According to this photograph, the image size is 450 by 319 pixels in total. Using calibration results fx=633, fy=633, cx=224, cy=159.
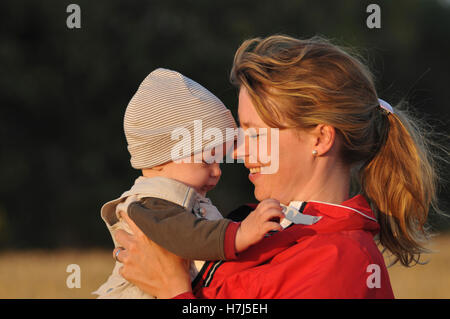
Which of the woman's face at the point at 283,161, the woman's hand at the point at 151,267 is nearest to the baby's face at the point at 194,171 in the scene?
the woman's face at the point at 283,161

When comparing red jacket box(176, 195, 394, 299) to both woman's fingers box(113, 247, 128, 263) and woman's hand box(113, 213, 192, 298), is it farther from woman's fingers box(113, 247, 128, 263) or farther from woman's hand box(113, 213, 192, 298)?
woman's fingers box(113, 247, 128, 263)

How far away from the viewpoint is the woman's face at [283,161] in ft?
9.41

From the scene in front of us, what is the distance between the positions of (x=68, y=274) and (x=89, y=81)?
7.67m

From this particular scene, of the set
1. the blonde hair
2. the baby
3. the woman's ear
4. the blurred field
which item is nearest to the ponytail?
the blonde hair

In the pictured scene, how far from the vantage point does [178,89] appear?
298 cm

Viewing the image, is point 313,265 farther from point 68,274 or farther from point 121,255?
point 68,274

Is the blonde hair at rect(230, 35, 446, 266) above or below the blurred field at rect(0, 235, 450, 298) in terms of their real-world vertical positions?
above

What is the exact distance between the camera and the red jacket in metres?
2.40

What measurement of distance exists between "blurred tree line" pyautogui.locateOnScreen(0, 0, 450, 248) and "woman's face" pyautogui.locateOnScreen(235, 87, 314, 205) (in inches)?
457

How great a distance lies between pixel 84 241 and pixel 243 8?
293 inches

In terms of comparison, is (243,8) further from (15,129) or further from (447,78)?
(447,78)

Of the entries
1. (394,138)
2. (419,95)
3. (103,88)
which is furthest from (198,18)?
(394,138)

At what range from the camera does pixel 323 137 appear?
9.53 ft

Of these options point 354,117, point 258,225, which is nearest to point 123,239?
point 258,225
